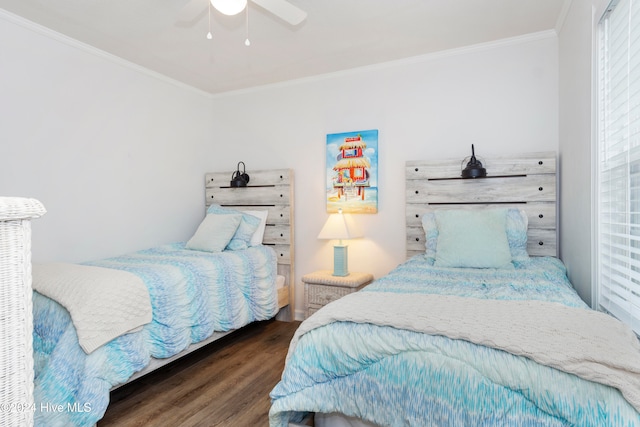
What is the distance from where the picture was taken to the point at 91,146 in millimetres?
3080

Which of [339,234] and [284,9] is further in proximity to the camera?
[339,234]

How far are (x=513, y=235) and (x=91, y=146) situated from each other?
3.32 meters

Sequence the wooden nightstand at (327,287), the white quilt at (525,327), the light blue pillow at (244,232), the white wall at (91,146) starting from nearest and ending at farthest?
the white quilt at (525,327), the white wall at (91,146), the wooden nightstand at (327,287), the light blue pillow at (244,232)

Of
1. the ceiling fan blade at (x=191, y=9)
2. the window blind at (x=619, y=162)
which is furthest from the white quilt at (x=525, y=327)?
the ceiling fan blade at (x=191, y=9)

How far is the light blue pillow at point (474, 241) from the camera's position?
8.15 ft

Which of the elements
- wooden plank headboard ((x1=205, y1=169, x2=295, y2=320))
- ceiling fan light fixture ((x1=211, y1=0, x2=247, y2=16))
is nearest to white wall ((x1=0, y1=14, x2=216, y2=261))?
wooden plank headboard ((x1=205, y1=169, x2=295, y2=320))

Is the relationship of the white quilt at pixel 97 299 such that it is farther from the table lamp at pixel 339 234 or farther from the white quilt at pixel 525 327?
the table lamp at pixel 339 234

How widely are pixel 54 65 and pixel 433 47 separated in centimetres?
292

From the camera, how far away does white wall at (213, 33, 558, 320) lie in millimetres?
2957

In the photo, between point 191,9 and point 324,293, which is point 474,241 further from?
point 191,9

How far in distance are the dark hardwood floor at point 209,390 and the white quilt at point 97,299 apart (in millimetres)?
485

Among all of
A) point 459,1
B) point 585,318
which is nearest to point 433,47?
point 459,1

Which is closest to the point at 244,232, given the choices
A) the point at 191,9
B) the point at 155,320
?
the point at 155,320

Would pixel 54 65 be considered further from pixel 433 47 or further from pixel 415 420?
pixel 415 420
